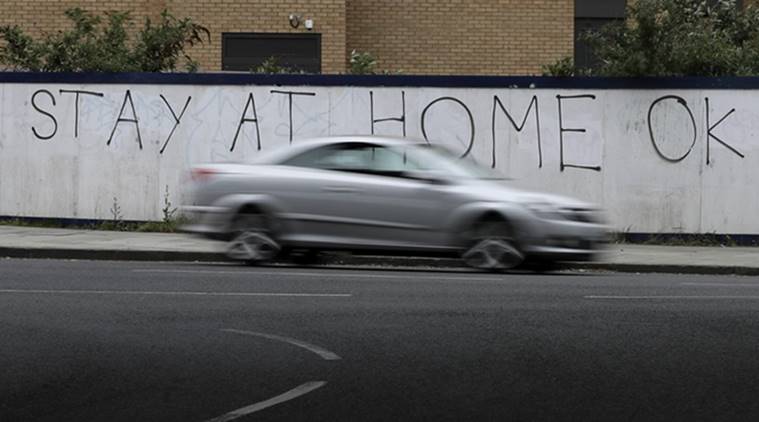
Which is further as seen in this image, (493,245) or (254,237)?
(254,237)

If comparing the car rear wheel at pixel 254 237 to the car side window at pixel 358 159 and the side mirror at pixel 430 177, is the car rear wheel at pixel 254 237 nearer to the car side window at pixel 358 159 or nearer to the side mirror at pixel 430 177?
the car side window at pixel 358 159

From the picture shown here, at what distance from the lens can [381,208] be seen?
16.5m

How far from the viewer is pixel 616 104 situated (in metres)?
21.8

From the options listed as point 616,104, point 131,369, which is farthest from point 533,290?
point 616,104

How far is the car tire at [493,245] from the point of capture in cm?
1614

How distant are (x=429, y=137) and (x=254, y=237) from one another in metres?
5.82

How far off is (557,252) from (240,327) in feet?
18.3

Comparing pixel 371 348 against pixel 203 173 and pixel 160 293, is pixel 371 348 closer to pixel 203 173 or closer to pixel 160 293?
pixel 160 293

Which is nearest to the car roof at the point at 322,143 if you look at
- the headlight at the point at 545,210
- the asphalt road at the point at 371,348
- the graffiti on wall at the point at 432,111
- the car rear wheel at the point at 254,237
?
the car rear wheel at the point at 254,237

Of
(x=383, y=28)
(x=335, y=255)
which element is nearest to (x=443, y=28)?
(x=383, y=28)

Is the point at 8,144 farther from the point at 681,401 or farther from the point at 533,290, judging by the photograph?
the point at 681,401

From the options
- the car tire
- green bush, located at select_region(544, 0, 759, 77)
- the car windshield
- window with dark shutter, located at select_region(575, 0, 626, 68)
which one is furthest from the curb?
window with dark shutter, located at select_region(575, 0, 626, 68)

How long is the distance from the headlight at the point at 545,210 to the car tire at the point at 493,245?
0.31 m

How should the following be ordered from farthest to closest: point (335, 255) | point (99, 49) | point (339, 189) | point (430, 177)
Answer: point (99, 49), point (335, 255), point (339, 189), point (430, 177)
